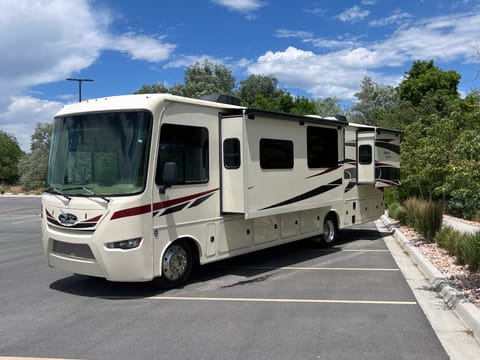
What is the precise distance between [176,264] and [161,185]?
4.30 ft

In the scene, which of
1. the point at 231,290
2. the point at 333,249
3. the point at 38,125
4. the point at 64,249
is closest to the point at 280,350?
the point at 231,290

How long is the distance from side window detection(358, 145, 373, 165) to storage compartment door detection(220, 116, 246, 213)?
5.49 m

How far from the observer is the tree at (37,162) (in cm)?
4803

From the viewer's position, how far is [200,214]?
7.87 meters

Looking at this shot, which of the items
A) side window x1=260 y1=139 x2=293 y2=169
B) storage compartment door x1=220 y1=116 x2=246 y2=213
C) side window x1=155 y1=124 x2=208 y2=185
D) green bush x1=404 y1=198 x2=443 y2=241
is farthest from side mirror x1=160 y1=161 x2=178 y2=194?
green bush x1=404 y1=198 x2=443 y2=241

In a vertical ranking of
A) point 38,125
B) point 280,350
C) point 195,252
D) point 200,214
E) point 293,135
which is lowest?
point 280,350

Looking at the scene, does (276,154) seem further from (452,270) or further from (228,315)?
(228,315)

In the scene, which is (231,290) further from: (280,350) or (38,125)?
(38,125)

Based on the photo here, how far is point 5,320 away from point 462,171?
596cm

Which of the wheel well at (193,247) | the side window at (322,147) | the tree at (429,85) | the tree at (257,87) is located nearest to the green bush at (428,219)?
the side window at (322,147)

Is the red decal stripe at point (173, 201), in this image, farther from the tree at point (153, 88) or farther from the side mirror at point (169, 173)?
the tree at point (153, 88)

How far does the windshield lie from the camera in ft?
22.6

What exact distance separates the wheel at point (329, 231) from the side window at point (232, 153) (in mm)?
3983

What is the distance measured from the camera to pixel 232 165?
823 cm
